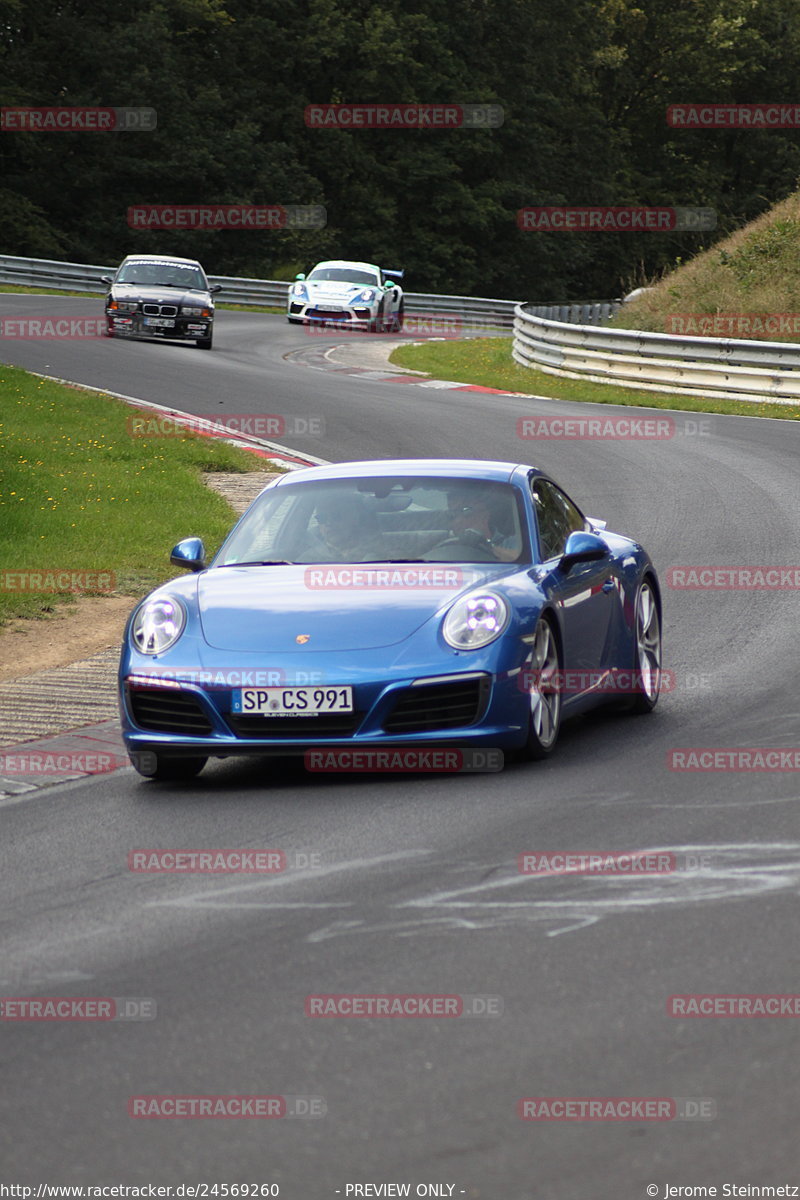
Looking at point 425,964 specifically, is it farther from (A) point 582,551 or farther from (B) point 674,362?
(B) point 674,362

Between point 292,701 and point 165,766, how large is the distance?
0.83 m

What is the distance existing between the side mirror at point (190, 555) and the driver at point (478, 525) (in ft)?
4.06

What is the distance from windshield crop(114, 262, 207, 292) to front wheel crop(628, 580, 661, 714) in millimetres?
26102

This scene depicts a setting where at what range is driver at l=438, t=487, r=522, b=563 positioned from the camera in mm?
8578

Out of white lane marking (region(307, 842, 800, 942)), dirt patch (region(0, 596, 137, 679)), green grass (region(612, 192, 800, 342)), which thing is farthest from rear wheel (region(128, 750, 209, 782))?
green grass (region(612, 192, 800, 342))

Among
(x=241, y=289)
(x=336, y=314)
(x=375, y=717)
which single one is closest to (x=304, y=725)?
(x=375, y=717)

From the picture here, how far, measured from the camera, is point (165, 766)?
802 centimetres

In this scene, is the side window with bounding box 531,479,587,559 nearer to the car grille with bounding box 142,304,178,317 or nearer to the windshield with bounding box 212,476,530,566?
the windshield with bounding box 212,476,530,566

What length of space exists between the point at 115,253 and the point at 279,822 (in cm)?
5259

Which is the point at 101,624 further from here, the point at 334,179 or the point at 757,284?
the point at 334,179

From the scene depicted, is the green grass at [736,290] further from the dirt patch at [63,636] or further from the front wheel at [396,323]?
the dirt patch at [63,636]

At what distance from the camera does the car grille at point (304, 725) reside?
Answer: 24.8 feet

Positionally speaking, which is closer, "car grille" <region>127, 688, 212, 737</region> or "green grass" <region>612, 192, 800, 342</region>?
"car grille" <region>127, 688, 212, 737</region>

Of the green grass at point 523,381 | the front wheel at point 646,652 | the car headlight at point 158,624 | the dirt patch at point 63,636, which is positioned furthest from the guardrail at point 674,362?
the car headlight at point 158,624
